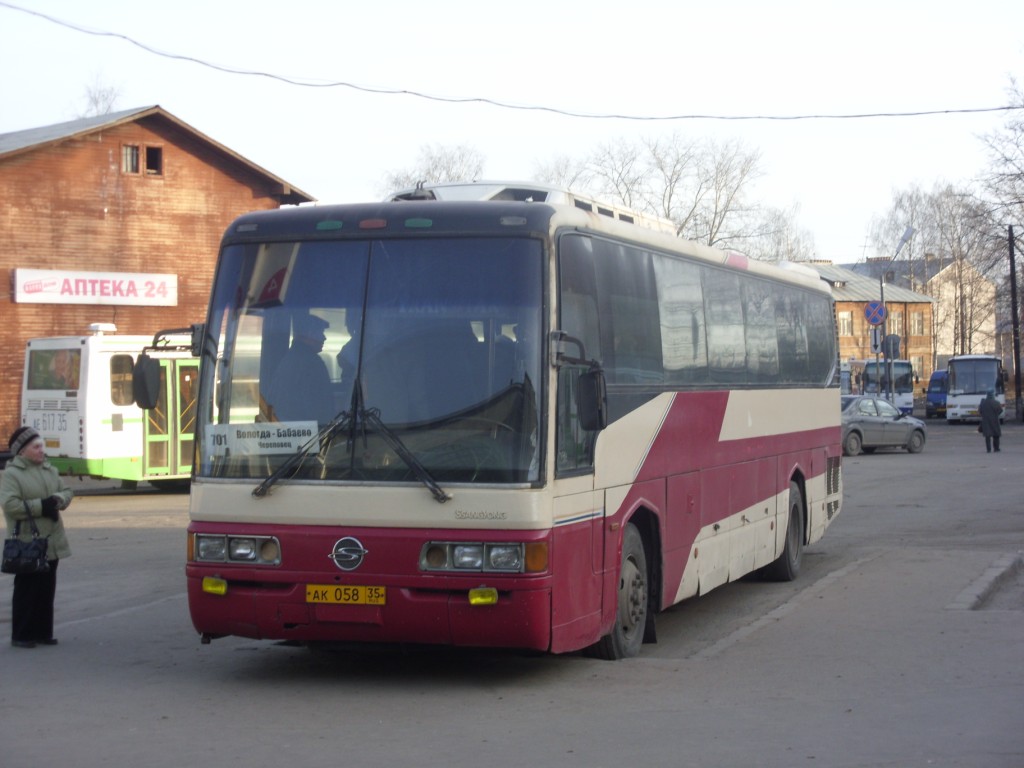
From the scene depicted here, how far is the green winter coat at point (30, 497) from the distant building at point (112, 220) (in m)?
27.8

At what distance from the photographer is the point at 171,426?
25.6 m

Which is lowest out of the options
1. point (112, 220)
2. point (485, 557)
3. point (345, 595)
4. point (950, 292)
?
point (345, 595)

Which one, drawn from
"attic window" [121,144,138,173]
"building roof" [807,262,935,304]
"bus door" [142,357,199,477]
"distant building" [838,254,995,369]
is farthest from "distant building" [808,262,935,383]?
"bus door" [142,357,199,477]

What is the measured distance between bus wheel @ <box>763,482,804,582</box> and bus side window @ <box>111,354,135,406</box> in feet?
46.2

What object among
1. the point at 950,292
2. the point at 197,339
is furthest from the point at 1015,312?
the point at 197,339

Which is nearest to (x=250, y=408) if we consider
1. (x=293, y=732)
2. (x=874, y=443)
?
(x=293, y=732)

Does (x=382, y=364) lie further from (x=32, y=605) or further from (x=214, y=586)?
A: (x=32, y=605)

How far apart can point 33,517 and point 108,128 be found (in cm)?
3043

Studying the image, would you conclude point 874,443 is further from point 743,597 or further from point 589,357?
point 589,357

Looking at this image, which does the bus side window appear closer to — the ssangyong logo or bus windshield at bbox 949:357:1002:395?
the ssangyong logo

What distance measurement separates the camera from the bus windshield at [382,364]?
8281 mm

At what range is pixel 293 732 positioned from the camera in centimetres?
749

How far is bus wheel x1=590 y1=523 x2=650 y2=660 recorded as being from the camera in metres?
9.43

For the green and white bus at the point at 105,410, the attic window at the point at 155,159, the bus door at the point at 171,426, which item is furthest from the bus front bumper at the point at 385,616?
the attic window at the point at 155,159
